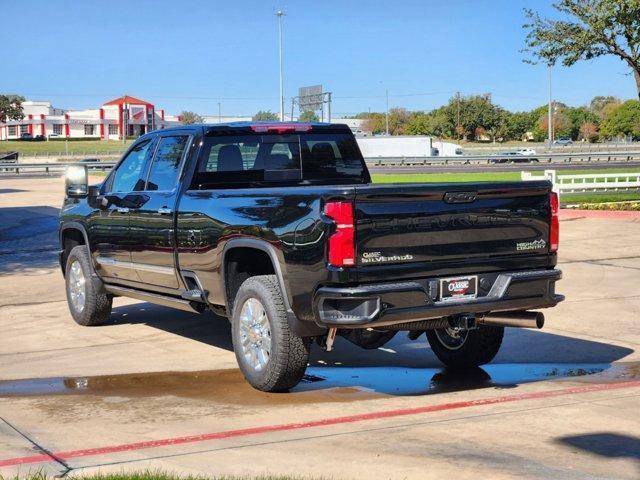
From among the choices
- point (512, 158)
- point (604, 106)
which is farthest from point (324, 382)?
point (604, 106)

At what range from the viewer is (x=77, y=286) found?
10.8m

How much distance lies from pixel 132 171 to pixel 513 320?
4239mm

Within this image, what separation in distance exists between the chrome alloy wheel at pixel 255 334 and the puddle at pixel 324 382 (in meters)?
0.27

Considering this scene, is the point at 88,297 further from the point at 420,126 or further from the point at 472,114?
the point at 420,126

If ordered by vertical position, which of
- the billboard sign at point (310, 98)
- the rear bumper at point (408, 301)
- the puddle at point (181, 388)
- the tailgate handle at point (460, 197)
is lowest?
the puddle at point (181, 388)

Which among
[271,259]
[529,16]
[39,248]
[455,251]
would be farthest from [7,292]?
[529,16]

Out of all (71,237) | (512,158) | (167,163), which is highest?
(512,158)

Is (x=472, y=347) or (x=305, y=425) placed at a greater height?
(x=472, y=347)

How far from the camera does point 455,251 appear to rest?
707cm

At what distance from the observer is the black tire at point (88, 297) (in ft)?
33.9

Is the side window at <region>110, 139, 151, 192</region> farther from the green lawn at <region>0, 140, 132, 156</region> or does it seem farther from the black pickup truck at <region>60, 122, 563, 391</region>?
the green lawn at <region>0, 140, 132, 156</region>

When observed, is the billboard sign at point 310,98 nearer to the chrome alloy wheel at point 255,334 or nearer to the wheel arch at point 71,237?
the wheel arch at point 71,237

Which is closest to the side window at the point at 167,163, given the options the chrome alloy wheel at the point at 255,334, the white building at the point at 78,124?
the chrome alloy wheel at the point at 255,334

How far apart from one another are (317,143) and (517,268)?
8.49 ft
